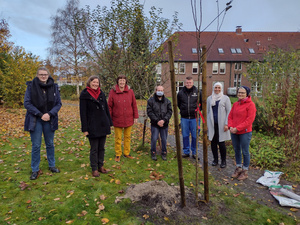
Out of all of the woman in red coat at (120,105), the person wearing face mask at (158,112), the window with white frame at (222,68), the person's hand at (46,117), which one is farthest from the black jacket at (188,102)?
the window with white frame at (222,68)

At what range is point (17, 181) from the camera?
3850 millimetres

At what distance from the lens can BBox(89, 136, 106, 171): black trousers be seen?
4102mm

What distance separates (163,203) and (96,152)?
70.8 inches

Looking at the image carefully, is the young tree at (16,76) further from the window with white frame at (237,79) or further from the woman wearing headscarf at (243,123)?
the window with white frame at (237,79)

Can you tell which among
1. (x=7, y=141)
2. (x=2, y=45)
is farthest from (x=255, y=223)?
(x=2, y=45)

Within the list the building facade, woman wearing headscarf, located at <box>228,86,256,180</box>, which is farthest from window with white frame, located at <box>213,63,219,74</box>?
woman wearing headscarf, located at <box>228,86,256,180</box>

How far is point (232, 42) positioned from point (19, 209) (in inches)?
1444

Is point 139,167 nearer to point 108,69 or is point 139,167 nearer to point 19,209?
point 19,209

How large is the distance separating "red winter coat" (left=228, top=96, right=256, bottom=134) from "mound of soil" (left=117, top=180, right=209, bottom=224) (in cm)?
170

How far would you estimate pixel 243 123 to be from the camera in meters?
4.11

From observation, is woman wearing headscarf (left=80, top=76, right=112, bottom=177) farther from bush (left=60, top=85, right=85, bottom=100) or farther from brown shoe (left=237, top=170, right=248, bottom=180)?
bush (left=60, top=85, right=85, bottom=100)

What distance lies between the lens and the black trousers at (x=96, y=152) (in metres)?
4.10

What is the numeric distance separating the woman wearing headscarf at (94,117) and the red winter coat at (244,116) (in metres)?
2.78

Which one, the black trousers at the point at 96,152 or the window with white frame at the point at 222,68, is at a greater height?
the window with white frame at the point at 222,68
